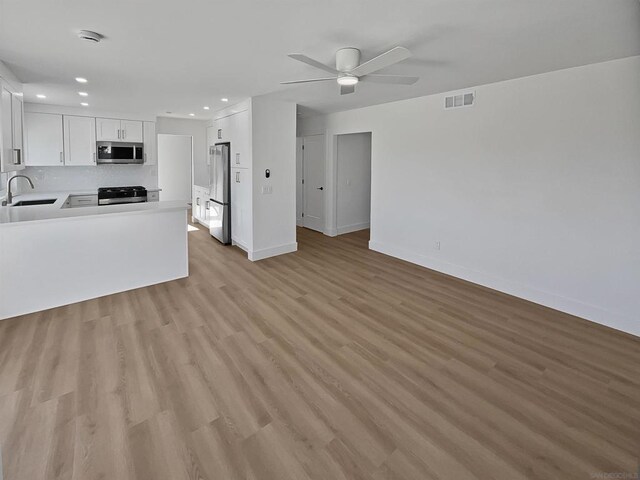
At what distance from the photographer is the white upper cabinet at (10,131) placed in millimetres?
3612

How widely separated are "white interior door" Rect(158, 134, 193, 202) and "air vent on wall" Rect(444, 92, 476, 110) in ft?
24.7

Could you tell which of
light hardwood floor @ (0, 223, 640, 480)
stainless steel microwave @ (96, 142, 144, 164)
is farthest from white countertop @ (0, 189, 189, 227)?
stainless steel microwave @ (96, 142, 144, 164)

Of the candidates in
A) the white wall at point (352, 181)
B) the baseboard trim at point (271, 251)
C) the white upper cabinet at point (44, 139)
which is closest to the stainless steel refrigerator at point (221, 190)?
the baseboard trim at point (271, 251)

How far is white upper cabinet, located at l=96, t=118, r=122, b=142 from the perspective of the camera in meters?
6.69

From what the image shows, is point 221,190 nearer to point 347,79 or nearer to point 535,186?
point 347,79

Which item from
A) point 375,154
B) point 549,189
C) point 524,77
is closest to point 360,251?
point 375,154

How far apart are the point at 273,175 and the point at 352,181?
230cm

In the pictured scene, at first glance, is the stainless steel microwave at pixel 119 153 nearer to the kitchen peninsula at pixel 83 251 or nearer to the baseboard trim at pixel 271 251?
the kitchen peninsula at pixel 83 251

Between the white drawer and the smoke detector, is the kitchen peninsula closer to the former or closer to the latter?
the white drawer

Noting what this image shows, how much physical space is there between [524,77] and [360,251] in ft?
11.3

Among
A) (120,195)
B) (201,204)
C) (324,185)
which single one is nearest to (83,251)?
(120,195)

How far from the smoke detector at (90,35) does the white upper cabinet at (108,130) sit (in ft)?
14.9

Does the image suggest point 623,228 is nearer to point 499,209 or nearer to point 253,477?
point 499,209

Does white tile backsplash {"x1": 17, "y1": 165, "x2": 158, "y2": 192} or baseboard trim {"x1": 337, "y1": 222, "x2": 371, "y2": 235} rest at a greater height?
white tile backsplash {"x1": 17, "y1": 165, "x2": 158, "y2": 192}
